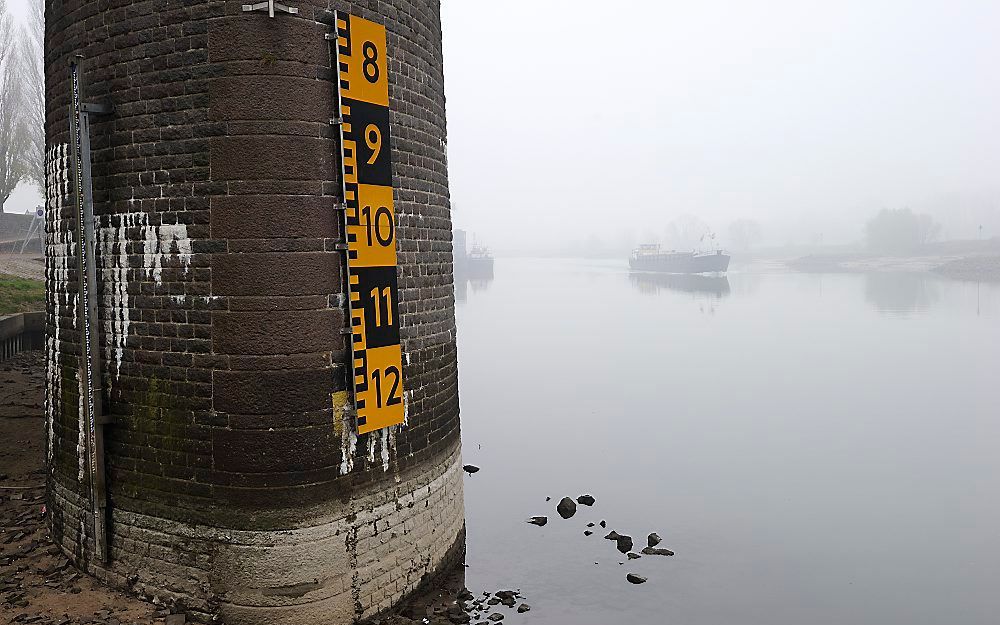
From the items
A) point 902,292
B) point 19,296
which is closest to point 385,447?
point 19,296

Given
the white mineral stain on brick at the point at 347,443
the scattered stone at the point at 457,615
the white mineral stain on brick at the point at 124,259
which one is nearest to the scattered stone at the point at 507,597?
the scattered stone at the point at 457,615

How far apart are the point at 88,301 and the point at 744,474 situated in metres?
14.3

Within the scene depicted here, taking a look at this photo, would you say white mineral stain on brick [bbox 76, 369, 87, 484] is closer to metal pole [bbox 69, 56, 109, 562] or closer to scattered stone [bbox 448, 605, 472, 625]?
metal pole [bbox 69, 56, 109, 562]

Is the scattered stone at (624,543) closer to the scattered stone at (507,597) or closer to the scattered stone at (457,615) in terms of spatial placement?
the scattered stone at (507,597)

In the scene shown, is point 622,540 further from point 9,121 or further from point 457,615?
point 9,121

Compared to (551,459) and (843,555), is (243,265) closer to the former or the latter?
(843,555)

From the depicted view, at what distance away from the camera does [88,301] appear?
7.26 m

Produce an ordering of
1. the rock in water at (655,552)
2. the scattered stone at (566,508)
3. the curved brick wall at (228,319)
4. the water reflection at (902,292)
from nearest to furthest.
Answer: the curved brick wall at (228,319) < the rock in water at (655,552) < the scattered stone at (566,508) < the water reflection at (902,292)

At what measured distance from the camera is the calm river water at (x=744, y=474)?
1074 cm

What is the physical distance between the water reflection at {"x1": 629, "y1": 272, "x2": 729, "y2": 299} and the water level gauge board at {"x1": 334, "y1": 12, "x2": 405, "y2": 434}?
6819 centimetres

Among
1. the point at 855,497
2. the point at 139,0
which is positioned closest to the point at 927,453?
the point at 855,497

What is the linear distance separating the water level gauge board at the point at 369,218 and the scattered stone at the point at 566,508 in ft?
22.1

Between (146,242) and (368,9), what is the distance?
3.05m

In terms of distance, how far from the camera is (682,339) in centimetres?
4234
